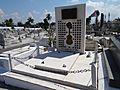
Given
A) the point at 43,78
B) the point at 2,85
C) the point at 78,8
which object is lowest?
the point at 2,85

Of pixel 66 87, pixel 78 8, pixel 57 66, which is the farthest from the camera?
pixel 78 8

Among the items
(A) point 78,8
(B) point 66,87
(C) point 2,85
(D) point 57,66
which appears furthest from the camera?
(A) point 78,8

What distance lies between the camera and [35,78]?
731 cm

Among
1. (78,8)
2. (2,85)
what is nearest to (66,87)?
(2,85)

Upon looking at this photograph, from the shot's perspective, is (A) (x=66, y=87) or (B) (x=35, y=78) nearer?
(A) (x=66, y=87)

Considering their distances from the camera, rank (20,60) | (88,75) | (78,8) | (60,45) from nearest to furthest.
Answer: (88,75) → (20,60) → (78,8) → (60,45)

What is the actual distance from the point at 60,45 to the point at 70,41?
1.11 metres

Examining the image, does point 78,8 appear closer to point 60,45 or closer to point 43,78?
point 60,45

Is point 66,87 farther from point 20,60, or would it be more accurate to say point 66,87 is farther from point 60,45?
point 60,45

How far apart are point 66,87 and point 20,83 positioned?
102 inches

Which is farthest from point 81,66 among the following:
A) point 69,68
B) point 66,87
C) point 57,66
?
point 66,87

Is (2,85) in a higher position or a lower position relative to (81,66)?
lower

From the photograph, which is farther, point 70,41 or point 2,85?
point 70,41

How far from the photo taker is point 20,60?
940cm
